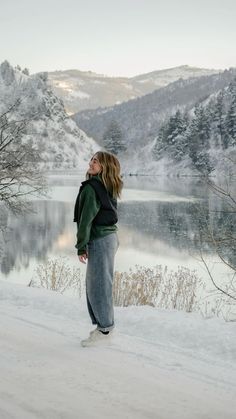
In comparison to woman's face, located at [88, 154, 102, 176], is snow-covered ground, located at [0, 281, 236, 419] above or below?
below

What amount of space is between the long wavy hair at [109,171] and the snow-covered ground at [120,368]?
1.49 m

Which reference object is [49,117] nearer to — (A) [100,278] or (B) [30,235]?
(B) [30,235]

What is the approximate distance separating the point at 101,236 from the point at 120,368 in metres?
1.22

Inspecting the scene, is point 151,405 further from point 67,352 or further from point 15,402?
point 67,352

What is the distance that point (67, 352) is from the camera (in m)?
4.79

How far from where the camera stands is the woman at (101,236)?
4895 mm

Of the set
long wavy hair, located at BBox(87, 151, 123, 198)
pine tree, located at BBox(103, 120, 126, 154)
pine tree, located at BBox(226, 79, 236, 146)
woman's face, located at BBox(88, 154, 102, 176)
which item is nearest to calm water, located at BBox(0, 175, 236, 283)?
long wavy hair, located at BBox(87, 151, 123, 198)

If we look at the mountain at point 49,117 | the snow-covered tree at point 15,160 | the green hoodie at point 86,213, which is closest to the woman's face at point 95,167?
the green hoodie at point 86,213

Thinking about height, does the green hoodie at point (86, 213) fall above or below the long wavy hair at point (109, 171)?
below

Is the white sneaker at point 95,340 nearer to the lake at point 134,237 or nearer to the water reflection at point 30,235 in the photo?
the lake at point 134,237

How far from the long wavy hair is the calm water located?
7834mm

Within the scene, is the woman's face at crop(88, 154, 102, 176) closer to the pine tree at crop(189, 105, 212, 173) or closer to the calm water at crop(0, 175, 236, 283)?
the calm water at crop(0, 175, 236, 283)

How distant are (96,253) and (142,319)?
1730 mm

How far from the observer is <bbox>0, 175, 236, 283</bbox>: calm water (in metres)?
19.9
